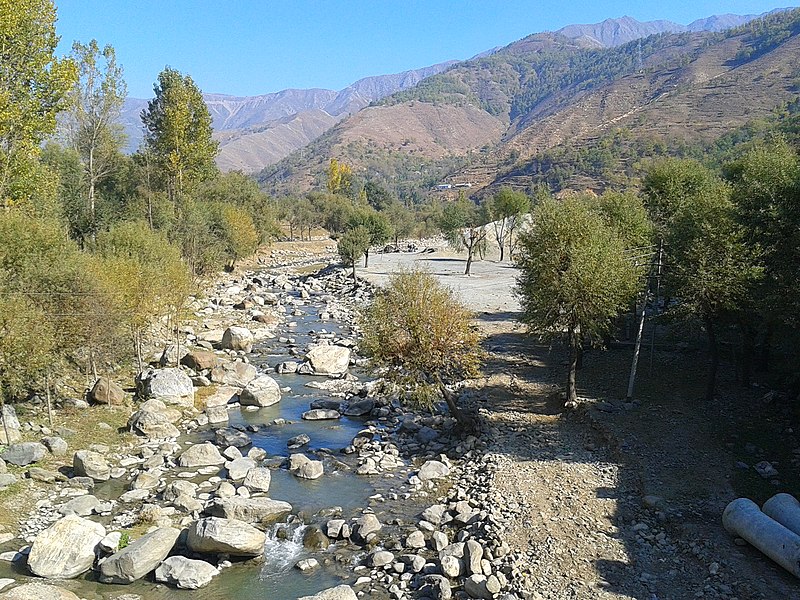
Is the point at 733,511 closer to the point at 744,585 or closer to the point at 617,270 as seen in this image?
the point at 744,585

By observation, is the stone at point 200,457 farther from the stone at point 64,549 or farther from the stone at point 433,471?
the stone at point 433,471

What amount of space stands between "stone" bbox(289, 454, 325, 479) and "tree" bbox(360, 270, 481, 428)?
443 centimetres

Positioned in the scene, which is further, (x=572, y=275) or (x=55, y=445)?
(x=572, y=275)

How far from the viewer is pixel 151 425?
85.8 ft

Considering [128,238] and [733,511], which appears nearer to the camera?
[733,511]

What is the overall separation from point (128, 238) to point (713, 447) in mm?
33037

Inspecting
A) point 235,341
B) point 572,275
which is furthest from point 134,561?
point 235,341

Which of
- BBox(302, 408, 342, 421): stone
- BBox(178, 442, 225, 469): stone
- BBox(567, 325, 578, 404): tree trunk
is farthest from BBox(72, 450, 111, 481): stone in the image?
BBox(567, 325, 578, 404): tree trunk

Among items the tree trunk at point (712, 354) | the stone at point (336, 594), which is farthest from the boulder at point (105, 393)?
the tree trunk at point (712, 354)

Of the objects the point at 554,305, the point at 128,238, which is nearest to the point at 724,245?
the point at 554,305

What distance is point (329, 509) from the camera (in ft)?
67.6

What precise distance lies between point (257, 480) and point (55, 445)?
26.1ft

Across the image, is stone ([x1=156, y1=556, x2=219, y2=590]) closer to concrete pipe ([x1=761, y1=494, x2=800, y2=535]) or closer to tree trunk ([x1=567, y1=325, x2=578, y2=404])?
concrete pipe ([x1=761, y1=494, x2=800, y2=535])

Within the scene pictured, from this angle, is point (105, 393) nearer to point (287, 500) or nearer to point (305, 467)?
point (305, 467)
